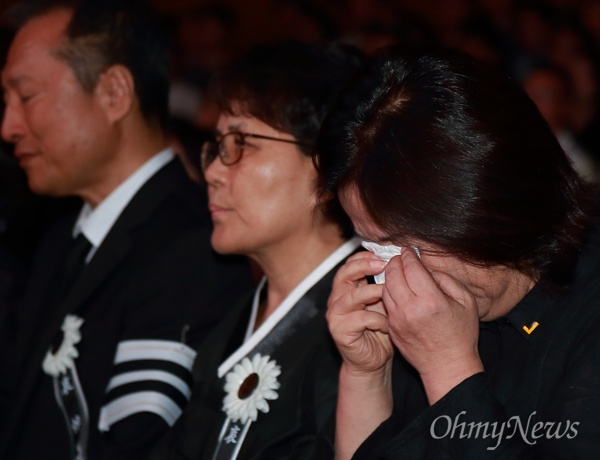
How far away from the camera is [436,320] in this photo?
1.48 meters

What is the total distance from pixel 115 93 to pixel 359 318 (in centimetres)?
122

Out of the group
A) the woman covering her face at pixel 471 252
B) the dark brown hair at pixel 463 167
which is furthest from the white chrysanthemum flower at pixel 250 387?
the dark brown hair at pixel 463 167

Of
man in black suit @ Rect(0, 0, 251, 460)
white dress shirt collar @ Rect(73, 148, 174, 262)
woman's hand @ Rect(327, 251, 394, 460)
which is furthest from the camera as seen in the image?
white dress shirt collar @ Rect(73, 148, 174, 262)

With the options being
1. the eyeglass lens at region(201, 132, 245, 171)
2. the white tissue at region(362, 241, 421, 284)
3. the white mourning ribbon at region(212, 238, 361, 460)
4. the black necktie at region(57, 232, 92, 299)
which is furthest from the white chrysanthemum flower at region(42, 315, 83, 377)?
the white tissue at region(362, 241, 421, 284)

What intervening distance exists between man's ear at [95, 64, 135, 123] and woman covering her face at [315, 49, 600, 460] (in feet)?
3.45

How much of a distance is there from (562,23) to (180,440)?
17.8ft

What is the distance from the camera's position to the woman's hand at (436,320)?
1481mm

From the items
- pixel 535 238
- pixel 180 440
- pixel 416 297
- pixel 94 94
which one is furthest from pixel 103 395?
pixel 535 238

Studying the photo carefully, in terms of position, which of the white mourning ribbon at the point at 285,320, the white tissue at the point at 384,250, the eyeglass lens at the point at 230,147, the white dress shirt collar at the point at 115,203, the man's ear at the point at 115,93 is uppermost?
the man's ear at the point at 115,93

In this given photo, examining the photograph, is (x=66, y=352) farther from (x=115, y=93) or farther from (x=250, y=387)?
(x=115, y=93)

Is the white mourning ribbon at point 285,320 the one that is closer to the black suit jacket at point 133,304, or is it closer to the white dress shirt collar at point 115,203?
the black suit jacket at point 133,304

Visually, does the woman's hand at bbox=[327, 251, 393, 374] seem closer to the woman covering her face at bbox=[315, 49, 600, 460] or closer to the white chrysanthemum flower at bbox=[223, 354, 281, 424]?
the woman covering her face at bbox=[315, 49, 600, 460]

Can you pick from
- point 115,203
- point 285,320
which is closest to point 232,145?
point 285,320

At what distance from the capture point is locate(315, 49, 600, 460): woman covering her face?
4.75 feet
